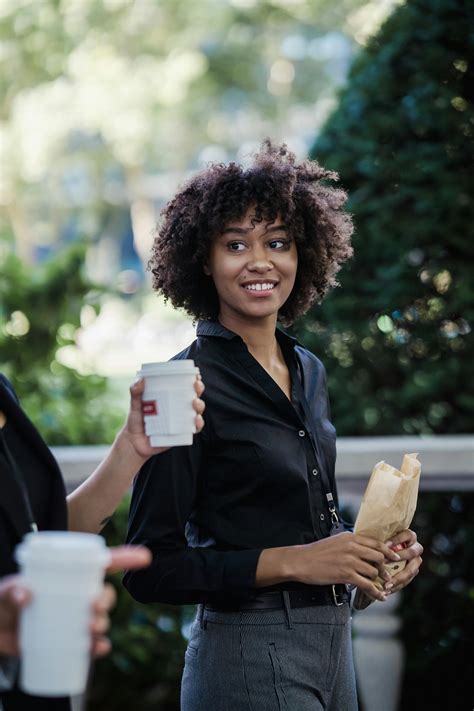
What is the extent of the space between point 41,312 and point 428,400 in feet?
5.92

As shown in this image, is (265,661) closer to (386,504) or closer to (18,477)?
(386,504)

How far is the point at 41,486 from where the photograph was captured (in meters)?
2.06

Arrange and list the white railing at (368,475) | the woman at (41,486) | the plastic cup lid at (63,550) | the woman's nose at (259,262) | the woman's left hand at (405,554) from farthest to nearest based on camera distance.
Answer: the white railing at (368,475) → the woman's nose at (259,262) → the woman's left hand at (405,554) → the woman at (41,486) → the plastic cup lid at (63,550)

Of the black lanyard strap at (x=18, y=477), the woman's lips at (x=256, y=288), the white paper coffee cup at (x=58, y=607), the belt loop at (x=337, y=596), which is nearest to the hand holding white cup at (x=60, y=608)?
the white paper coffee cup at (x=58, y=607)

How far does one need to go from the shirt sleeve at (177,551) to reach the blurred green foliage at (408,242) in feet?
6.76

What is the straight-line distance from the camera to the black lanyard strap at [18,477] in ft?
6.35

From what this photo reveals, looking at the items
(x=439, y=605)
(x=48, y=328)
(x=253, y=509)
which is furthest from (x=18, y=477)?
(x=48, y=328)

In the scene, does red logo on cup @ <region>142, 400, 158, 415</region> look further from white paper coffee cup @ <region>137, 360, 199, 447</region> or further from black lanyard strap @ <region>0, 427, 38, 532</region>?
black lanyard strap @ <region>0, 427, 38, 532</region>

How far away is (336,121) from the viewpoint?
4.49m

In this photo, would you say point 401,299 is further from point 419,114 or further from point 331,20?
point 331,20

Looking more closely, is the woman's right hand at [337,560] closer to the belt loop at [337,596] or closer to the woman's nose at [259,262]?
the belt loop at [337,596]

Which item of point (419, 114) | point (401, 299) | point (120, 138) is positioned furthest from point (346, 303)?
point (120, 138)

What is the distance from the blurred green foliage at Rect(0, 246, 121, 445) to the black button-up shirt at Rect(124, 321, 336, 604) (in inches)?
93.7

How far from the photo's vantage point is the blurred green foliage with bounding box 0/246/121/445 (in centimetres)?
475
